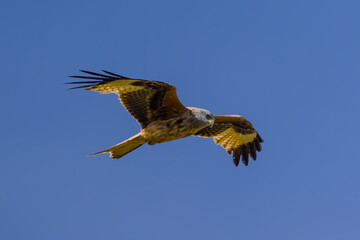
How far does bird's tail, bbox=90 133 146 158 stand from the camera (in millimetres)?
9930

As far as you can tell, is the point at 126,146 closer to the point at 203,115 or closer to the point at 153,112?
the point at 153,112

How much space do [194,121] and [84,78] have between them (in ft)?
7.17

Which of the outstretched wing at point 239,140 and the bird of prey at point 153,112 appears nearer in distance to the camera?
the bird of prey at point 153,112

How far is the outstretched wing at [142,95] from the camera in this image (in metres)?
9.45

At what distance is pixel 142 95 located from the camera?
389 inches

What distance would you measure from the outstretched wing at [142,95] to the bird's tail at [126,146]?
34cm

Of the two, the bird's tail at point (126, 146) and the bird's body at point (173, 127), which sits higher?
the bird's body at point (173, 127)

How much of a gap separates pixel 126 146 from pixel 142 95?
1.03 metres

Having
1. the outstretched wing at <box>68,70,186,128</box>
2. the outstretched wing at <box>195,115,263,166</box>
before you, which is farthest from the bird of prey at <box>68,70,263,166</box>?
the outstretched wing at <box>195,115,263,166</box>

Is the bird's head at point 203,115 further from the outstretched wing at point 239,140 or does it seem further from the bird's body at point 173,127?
the outstretched wing at point 239,140

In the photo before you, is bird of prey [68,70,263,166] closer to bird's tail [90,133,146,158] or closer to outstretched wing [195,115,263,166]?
bird's tail [90,133,146,158]

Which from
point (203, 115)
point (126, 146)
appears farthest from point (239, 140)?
point (126, 146)

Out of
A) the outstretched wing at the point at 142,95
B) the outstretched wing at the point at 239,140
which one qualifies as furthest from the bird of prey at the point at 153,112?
the outstretched wing at the point at 239,140

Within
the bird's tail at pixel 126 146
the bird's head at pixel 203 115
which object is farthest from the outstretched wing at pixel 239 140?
the bird's tail at pixel 126 146
